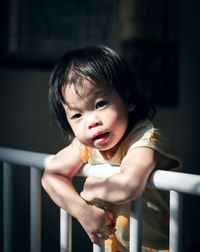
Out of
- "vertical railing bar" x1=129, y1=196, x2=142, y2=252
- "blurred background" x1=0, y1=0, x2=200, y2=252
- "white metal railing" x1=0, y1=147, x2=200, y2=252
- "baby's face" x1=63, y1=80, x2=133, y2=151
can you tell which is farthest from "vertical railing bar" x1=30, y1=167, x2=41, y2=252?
"blurred background" x1=0, y1=0, x2=200, y2=252

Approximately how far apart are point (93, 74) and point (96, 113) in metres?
0.09

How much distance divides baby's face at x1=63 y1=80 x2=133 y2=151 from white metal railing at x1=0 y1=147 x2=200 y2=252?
72 millimetres

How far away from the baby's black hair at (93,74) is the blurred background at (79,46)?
22.2 inches

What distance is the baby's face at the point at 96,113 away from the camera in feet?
2.77

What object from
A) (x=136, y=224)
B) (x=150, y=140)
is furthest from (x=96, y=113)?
(x=136, y=224)

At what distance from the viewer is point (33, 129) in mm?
1737

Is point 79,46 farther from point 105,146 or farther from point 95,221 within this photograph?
point 95,221

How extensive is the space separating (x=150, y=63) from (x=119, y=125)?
148cm

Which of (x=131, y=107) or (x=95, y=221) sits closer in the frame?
(x=95, y=221)

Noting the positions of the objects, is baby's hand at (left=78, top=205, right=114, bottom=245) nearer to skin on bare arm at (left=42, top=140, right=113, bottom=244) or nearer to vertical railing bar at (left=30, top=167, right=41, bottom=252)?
skin on bare arm at (left=42, top=140, right=113, bottom=244)

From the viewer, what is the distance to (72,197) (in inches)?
33.1

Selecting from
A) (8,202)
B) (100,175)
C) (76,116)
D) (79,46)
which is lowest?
(8,202)

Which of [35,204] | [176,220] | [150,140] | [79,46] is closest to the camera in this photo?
[176,220]

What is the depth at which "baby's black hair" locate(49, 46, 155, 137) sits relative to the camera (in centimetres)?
87
